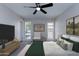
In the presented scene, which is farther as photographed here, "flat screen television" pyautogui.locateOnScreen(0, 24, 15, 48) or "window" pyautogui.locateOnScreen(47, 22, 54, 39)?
"window" pyautogui.locateOnScreen(47, 22, 54, 39)

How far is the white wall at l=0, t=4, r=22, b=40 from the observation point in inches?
69.2

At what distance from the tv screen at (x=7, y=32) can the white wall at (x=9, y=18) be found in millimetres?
70

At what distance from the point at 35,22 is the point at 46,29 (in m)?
0.26

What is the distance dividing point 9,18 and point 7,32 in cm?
26

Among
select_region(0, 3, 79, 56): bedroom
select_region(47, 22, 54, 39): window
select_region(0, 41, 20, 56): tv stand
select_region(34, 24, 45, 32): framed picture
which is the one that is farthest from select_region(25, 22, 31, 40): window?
select_region(47, 22, 54, 39): window

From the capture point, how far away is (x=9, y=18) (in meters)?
1.82

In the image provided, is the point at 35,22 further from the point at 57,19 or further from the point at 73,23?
the point at 73,23

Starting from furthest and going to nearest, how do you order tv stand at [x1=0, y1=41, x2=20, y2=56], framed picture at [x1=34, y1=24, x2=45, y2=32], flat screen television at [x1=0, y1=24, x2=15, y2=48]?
framed picture at [x1=34, y1=24, x2=45, y2=32]
flat screen television at [x1=0, y1=24, x2=15, y2=48]
tv stand at [x1=0, y1=41, x2=20, y2=56]

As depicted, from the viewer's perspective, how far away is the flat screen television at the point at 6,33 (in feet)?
5.83

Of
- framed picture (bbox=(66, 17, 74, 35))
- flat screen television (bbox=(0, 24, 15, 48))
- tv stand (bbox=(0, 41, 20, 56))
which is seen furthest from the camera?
framed picture (bbox=(66, 17, 74, 35))

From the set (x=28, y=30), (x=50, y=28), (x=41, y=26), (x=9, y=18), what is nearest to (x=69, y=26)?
(x=50, y=28)

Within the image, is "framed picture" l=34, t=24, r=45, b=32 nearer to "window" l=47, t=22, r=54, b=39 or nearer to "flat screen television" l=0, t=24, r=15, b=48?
"window" l=47, t=22, r=54, b=39

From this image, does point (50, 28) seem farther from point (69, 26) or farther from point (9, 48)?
point (9, 48)

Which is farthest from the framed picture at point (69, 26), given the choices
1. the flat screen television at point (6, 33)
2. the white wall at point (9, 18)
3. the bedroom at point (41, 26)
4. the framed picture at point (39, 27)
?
the flat screen television at point (6, 33)
